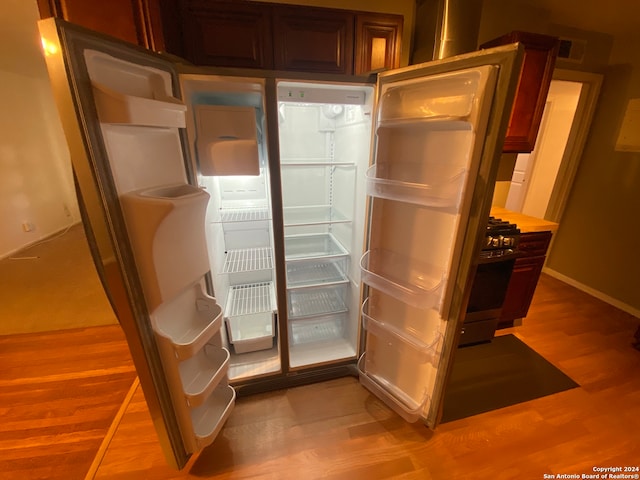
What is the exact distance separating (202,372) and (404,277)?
108 cm

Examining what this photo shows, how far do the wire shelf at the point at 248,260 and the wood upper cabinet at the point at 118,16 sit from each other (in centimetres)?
121

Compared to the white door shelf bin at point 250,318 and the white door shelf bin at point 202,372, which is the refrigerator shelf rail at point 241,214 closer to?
the white door shelf bin at point 250,318

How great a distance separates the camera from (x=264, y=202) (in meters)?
1.90

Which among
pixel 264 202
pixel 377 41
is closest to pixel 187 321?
pixel 264 202

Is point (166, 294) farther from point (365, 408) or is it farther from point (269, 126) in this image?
point (365, 408)

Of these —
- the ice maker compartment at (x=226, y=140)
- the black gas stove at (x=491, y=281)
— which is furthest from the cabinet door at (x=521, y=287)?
the ice maker compartment at (x=226, y=140)

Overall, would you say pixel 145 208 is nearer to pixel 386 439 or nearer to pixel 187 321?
pixel 187 321

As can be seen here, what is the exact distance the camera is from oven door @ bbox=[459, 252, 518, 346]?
6.05 feet

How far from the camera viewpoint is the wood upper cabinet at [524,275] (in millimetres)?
1998

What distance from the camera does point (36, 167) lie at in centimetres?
→ 377

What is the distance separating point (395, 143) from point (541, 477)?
1701 millimetres

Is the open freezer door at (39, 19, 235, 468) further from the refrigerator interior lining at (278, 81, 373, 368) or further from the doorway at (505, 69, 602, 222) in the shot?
the doorway at (505, 69, 602, 222)

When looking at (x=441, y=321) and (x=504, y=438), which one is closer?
(x=441, y=321)

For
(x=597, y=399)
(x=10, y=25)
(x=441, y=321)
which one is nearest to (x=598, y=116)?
(x=597, y=399)
